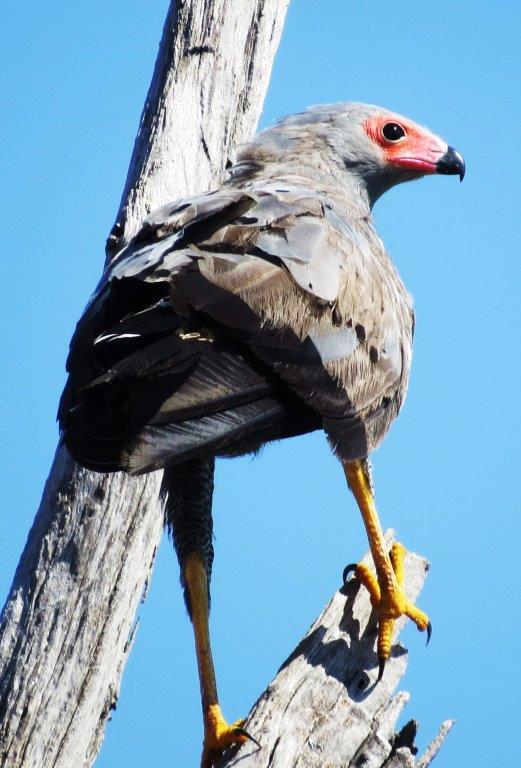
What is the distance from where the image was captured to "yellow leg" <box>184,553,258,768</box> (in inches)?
159

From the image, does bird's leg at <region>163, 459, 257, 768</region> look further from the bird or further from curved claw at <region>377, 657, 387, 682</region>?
curved claw at <region>377, 657, 387, 682</region>

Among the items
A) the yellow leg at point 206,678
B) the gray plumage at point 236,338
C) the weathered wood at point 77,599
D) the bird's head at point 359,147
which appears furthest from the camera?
the bird's head at point 359,147

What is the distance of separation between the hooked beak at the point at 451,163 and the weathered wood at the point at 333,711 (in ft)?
9.23

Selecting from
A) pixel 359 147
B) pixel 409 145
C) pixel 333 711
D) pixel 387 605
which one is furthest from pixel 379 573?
pixel 409 145

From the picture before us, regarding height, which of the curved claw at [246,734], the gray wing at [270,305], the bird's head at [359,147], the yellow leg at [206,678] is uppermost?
the bird's head at [359,147]

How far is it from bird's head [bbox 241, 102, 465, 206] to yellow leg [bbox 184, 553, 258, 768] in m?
2.10

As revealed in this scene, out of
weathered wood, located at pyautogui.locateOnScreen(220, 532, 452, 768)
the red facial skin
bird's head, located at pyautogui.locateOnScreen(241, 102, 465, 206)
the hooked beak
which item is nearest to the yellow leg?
weathered wood, located at pyautogui.locateOnScreen(220, 532, 452, 768)

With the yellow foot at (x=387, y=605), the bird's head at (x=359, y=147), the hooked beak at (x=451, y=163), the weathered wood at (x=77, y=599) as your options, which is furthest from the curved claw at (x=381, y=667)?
the hooked beak at (x=451, y=163)

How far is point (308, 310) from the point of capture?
3.72m

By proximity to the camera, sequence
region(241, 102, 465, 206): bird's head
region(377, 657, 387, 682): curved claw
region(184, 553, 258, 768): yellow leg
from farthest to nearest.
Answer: region(241, 102, 465, 206): bird's head, region(184, 553, 258, 768): yellow leg, region(377, 657, 387, 682): curved claw

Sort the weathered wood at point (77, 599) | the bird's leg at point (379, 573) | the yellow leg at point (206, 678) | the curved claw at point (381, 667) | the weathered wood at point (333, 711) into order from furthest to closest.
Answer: the weathered wood at point (77, 599) < the bird's leg at point (379, 573) < the yellow leg at point (206, 678) < the curved claw at point (381, 667) < the weathered wood at point (333, 711)

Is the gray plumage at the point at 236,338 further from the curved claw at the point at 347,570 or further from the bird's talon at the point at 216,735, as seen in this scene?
the bird's talon at the point at 216,735

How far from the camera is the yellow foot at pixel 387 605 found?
404 centimetres

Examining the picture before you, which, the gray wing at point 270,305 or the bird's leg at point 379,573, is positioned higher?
the gray wing at point 270,305
